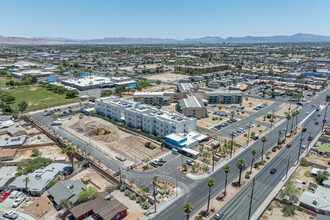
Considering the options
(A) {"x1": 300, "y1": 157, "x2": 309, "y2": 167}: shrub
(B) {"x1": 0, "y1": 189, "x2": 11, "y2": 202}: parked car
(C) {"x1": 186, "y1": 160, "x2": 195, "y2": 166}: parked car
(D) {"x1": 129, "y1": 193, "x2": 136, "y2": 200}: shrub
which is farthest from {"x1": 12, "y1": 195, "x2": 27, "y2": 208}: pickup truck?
(A) {"x1": 300, "y1": 157, "x2": 309, "y2": 167}: shrub

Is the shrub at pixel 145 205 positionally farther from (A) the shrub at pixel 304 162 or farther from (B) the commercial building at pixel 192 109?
(B) the commercial building at pixel 192 109

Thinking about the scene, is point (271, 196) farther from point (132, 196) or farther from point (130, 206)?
point (130, 206)

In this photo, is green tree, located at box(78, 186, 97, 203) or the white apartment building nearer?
green tree, located at box(78, 186, 97, 203)

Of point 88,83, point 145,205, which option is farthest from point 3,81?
point 145,205

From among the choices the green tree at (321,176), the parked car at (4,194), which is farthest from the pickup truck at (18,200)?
the green tree at (321,176)

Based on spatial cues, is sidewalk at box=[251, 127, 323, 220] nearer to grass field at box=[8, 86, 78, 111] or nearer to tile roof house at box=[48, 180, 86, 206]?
tile roof house at box=[48, 180, 86, 206]

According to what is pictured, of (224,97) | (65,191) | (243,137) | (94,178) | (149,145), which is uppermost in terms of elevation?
(224,97)
